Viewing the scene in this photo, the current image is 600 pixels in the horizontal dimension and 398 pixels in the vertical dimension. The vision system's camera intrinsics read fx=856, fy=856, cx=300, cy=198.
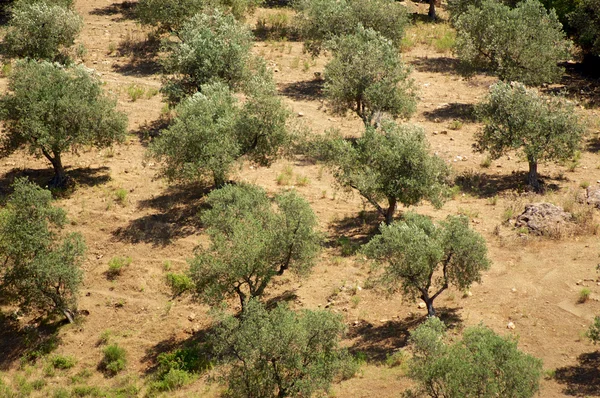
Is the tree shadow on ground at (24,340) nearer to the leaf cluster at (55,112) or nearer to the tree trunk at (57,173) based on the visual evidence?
the tree trunk at (57,173)

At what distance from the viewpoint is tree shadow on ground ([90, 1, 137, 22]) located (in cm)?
6469

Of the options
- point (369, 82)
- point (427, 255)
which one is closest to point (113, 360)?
point (427, 255)

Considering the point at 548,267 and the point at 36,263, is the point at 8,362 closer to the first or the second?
the point at 36,263

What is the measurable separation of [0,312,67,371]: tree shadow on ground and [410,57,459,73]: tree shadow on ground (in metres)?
33.1

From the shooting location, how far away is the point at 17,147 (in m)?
43.7

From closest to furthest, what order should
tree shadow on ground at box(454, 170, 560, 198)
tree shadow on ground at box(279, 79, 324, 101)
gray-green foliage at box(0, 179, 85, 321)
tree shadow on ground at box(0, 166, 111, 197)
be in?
gray-green foliage at box(0, 179, 85, 321), tree shadow on ground at box(0, 166, 111, 197), tree shadow on ground at box(454, 170, 560, 198), tree shadow on ground at box(279, 79, 324, 101)

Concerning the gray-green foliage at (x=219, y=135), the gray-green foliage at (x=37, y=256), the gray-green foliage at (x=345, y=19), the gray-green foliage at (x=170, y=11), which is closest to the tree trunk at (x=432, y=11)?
the gray-green foliage at (x=345, y=19)

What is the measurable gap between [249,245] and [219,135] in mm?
9114

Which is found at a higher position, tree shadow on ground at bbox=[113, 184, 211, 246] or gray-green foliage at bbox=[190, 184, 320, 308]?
gray-green foliage at bbox=[190, 184, 320, 308]

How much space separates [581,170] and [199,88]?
71.2ft

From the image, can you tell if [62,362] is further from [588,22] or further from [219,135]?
[588,22]

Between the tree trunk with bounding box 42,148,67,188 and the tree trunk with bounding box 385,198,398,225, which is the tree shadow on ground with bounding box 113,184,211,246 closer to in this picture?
the tree trunk with bounding box 42,148,67,188

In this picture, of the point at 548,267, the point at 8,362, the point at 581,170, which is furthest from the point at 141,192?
the point at 581,170

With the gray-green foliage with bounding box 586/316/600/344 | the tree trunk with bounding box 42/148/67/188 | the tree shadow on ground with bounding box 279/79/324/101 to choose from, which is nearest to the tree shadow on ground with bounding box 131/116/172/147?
the tree trunk with bounding box 42/148/67/188
